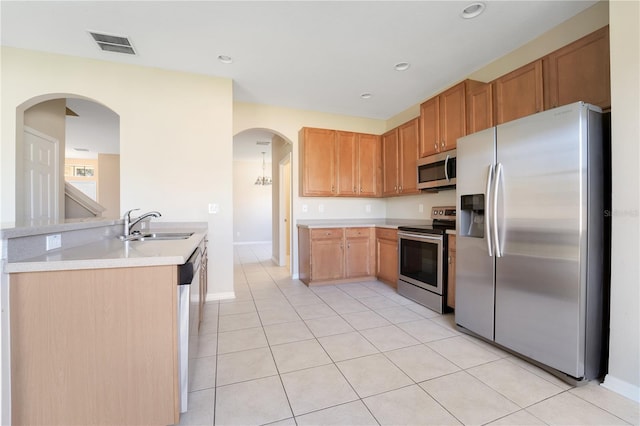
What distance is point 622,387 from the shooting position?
5.36 ft

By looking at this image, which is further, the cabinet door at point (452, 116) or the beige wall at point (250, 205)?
the beige wall at point (250, 205)

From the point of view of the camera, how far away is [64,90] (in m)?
2.91

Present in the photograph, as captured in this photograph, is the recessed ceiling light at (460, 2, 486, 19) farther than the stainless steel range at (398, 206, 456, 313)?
No

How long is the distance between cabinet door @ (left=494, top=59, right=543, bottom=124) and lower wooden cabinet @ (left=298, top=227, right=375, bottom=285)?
229 centimetres

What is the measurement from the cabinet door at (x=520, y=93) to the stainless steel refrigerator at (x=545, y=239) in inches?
21.4

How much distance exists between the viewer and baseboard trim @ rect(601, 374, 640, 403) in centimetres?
158

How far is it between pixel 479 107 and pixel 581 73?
797 millimetres

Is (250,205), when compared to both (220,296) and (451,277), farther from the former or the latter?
(451,277)

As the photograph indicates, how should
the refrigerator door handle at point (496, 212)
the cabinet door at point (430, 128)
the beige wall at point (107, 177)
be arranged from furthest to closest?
the beige wall at point (107, 177) < the cabinet door at point (430, 128) < the refrigerator door handle at point (496, 212)

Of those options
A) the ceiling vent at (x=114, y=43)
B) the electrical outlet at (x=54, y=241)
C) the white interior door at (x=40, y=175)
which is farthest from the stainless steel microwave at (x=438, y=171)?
the white interior door at (x=40, y=175)

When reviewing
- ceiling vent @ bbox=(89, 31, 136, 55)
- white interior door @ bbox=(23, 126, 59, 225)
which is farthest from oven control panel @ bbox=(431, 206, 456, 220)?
white interior door @ bbox=(23, 126, 59, 225)

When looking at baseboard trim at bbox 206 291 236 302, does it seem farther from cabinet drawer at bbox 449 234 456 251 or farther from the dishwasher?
cabinet drawer at bbox 449 234 456 251

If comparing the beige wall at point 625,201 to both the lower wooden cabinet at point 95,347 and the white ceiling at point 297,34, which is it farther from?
the lower wooden cabinet at point 95,347

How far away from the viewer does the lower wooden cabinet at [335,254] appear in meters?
3.99
